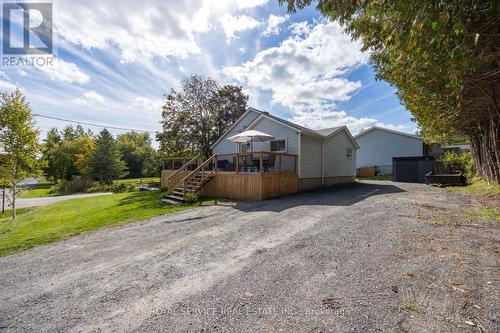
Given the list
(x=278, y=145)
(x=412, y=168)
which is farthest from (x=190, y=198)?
(x=412, y=168)

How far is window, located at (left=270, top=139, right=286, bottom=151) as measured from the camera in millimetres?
13438

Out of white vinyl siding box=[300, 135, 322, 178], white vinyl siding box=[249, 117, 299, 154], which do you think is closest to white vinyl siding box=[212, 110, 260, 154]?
white vinyl siding box=[249, 117, 299, 154]

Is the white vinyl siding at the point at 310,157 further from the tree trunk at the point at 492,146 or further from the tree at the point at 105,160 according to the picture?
the tree at the point at 105,160

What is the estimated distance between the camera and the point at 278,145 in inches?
543

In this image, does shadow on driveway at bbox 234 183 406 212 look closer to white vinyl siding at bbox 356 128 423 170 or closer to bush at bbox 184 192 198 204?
bush at bbox 184 192 198 204

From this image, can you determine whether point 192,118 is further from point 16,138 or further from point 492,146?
point 492,146

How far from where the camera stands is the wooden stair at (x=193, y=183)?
11.4m

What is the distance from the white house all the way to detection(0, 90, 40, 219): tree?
1108 centimetres

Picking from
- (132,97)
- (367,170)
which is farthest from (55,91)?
(367,170)

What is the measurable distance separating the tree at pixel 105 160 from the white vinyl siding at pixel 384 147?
3125 centimetres

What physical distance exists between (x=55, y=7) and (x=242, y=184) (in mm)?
9904

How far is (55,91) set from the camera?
13297 millimetres

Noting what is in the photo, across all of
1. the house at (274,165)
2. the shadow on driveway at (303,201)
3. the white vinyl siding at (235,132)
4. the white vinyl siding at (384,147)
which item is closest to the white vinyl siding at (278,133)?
the house at (274,165)

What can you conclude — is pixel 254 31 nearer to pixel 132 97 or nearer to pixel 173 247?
pixel 132 97
